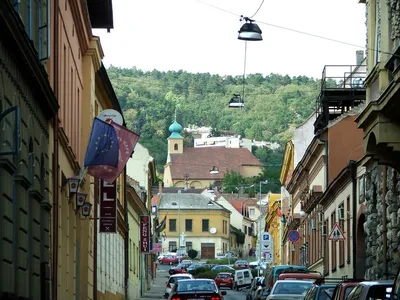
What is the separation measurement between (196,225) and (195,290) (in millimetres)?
123180

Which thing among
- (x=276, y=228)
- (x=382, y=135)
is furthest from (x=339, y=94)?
(x=276, y=228)

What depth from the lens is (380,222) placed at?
30.7 meters

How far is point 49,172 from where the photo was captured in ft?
72.7

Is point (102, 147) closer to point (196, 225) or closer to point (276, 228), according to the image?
point (276, 228)

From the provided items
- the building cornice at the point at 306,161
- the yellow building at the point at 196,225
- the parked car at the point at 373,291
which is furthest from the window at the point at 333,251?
the yellow building at the point at 196,225

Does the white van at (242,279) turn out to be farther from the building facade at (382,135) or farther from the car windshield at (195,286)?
the building facade at (382,135)

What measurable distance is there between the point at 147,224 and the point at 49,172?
46.5 m

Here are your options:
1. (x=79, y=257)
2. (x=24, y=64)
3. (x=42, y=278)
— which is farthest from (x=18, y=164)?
(x=79, y=257)

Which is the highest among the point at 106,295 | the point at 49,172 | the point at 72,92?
the point at 72,92

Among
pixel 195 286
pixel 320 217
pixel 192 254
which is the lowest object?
pixel 195 286

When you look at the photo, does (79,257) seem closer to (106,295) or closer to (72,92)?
(72,92)

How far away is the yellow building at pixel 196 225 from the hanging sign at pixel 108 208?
11514cm

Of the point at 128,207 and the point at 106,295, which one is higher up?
the point at 128,207

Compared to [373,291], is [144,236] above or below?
above
